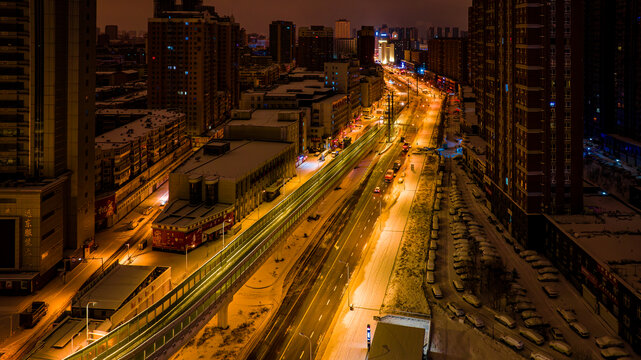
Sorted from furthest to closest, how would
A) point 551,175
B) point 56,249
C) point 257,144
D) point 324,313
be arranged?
point 257,144 < point 551,175 < point 56,249 < point 324,313

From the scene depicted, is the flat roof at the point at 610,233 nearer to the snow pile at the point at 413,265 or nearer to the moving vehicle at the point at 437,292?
the moving vehicle at the point at 437,292

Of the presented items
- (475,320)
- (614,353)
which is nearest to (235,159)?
(475,320)

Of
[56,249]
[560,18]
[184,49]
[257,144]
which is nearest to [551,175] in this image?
[560,18]

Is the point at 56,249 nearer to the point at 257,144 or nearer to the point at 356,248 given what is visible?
the point at 356,248

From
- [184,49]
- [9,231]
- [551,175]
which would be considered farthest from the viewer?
[184,49]

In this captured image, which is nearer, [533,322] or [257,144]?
[533,322]

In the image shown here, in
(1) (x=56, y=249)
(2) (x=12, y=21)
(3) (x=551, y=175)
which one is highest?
(2) (x=12, y=21)

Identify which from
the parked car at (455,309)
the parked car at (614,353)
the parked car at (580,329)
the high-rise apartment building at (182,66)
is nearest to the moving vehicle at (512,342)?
the parked car at (455,309)

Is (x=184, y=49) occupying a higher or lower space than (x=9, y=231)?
higher
